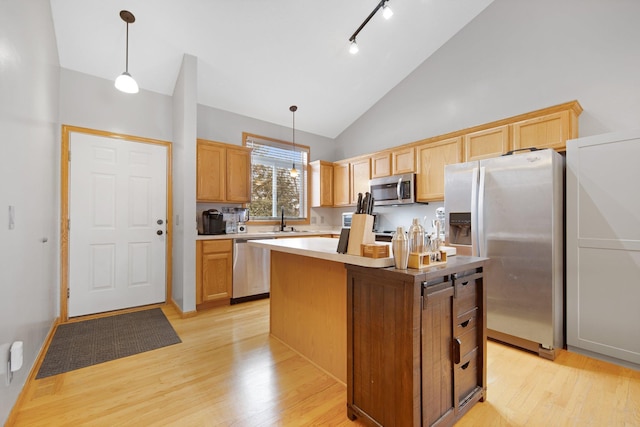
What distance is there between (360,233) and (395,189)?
2.73m

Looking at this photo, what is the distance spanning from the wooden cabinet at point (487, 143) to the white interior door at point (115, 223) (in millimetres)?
3860

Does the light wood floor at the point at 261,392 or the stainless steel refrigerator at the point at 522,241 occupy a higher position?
the stainless steel refrigerator at the point at 522,241

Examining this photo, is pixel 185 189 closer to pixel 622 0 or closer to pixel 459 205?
pixel 459 205

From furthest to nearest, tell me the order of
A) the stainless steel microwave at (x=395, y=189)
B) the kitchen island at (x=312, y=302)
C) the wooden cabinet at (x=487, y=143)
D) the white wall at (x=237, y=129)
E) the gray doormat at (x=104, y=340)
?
the white wall at (x=237, y=129), the stainless steel microwave at (x=395, y=189), the wooden cabinet at (x=487, y=143), the gray doormat at (x=104, y=340), the kitchen island at (x=312, y=302)

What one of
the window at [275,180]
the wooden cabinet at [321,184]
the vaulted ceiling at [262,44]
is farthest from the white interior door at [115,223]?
the wooden cabinet at [321,184]

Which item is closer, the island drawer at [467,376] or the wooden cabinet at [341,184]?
the island drawer at [467,376]

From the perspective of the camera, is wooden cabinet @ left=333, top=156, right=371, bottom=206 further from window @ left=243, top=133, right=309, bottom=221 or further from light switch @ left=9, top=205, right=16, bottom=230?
light switch @ left=9, top=205, right=16, bottom=230

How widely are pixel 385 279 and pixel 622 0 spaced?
3.60m

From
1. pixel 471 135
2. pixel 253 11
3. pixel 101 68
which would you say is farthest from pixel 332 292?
pixel 101 68

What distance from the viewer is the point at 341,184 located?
499cm

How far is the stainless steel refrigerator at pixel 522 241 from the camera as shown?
2.28 meters

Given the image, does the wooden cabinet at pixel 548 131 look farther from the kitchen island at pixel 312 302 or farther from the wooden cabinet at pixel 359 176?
the kitchen island at pixel 312 302

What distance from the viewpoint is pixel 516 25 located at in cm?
324

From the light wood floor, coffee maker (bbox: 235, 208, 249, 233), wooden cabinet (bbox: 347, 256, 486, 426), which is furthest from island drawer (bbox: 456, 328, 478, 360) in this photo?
coffee maker (bbox: 235, 208, 249, 233)
